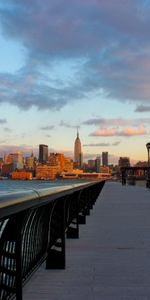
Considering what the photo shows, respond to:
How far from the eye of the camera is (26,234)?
5434mm

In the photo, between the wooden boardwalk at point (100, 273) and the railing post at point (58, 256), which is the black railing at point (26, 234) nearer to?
the railing post at point (58, 256)

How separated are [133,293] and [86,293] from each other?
53 cm

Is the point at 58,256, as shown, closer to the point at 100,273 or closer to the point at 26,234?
the point at 100,273

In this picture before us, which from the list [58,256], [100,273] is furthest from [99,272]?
[58,256]

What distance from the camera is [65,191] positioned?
6.57 metres

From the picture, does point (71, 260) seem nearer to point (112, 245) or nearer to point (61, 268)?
point (61, 268)

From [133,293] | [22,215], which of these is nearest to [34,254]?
[133,293]

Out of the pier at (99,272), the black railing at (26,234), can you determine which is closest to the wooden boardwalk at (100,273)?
the pier at (99,272)

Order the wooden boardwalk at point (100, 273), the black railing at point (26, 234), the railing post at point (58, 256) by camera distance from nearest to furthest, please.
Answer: the black railing at point (26, 234)
the wooden boardwalk at point (100, 273)
the railing post at point (58, 256)

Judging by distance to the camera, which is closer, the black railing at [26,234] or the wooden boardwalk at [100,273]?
the black railing at [26,234]

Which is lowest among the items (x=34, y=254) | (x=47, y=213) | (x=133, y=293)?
(x=133, y=293)

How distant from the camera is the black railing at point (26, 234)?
3.75 metres

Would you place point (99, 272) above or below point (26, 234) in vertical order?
below

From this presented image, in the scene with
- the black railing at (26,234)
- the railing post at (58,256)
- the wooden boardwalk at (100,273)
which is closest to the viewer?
the black railing at (26,234)
